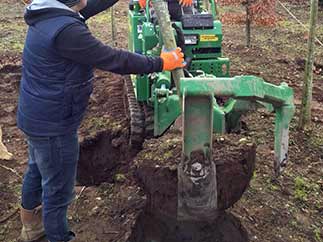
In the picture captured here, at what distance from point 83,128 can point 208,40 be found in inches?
77.5

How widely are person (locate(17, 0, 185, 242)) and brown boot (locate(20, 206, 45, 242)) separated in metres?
0.35

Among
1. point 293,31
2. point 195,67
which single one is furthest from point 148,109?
point 293,31

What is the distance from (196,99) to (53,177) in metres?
1.18

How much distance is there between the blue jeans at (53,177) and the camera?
3502mm

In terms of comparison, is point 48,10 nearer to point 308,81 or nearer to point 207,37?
point 207,37

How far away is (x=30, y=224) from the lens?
4.09 meters

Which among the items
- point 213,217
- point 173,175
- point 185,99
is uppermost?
point 185,99

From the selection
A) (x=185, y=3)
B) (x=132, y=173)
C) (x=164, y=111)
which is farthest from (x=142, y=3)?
(x=132, y=173)

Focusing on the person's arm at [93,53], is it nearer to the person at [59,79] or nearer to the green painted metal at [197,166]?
the person at [59,79]

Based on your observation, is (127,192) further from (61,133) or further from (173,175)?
(61,133)

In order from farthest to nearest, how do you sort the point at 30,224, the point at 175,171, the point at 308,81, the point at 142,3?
1. the point at 308,81
2. the point at 142,3
3. the point at 30,224
4. the point at 175,171

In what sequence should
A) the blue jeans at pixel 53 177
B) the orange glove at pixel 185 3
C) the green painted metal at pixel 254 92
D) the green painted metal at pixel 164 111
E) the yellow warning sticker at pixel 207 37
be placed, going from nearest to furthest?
the green painted metal at pixel 254 92, the blue jeans at pixel 53 177, the green painted metal at pixel 164 111, the yellow warning sticker at pixel 207 37, the orange glove at pixel 185 3

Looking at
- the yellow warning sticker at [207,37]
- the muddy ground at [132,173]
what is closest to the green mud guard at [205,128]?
the muddy ground at [132,173]

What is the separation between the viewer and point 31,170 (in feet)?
12.7
